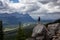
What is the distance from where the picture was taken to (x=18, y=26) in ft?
14.9

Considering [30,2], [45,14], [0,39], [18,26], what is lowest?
[0,39]

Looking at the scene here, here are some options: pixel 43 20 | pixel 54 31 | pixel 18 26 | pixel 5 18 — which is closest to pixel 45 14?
pixel 43 20

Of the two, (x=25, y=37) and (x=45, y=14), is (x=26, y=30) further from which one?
(x=45, y=14)

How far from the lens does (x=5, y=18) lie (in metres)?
4.59

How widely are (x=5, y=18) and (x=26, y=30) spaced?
73cm

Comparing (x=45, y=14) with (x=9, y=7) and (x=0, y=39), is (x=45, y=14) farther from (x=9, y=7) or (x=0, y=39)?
(x=0, y=39)

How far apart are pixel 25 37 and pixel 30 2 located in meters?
1.07

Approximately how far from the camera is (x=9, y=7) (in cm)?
465

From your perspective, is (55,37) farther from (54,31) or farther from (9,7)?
(9,7)

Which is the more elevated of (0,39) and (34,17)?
(34,17)

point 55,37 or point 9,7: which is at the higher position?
point 9,7

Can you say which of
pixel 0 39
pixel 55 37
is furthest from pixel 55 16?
pixel 0 39

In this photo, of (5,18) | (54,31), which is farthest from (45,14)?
(5,18)

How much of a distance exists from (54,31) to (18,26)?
1079 millimetres
